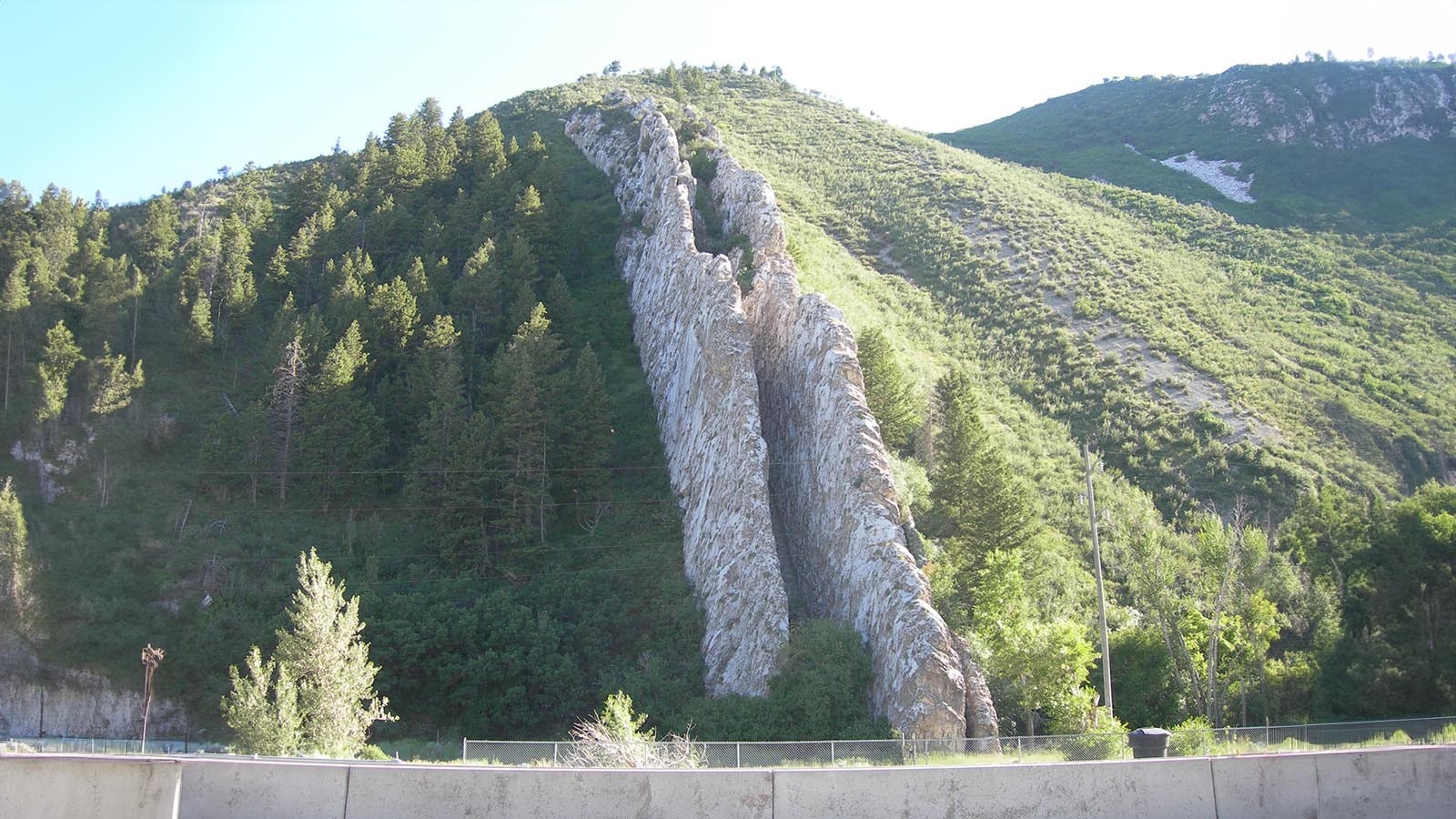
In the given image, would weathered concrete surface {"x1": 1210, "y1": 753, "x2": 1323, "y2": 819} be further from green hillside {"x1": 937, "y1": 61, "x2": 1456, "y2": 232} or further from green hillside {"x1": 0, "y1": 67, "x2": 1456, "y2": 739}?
green hillside {"x1": 937, "y1": 61, "x2": 1456, "y2": 232}

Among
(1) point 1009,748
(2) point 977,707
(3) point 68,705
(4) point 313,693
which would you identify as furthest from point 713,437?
(3) point 68,705

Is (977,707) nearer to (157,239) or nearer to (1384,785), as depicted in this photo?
(1384,785)

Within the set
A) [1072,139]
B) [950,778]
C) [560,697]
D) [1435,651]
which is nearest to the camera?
[950,778]

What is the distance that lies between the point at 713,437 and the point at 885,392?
10780mm

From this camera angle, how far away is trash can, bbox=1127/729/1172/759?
18844mm

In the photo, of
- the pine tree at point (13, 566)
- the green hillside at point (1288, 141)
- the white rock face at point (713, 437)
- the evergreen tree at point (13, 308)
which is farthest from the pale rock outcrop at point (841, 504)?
the green hillside at point (1288, 141)

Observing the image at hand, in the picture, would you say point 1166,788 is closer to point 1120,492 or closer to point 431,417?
point 1120,492

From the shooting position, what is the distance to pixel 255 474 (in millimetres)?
49312

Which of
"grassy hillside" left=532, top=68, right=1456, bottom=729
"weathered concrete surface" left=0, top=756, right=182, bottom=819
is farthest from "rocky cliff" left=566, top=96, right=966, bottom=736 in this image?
"weathered concrete surface" left=0, top=756, right=182, bottom=819

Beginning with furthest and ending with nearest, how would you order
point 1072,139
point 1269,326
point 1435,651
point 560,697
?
point 1072,139 < point 1269,326 < point 560,697 < point 1435,651

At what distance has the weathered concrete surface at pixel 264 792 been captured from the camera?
1561cm

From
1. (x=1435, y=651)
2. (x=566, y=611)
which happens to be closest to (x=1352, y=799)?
(x=1435, y=651)

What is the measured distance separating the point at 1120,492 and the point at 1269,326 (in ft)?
114

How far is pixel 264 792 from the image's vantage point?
15711mm
